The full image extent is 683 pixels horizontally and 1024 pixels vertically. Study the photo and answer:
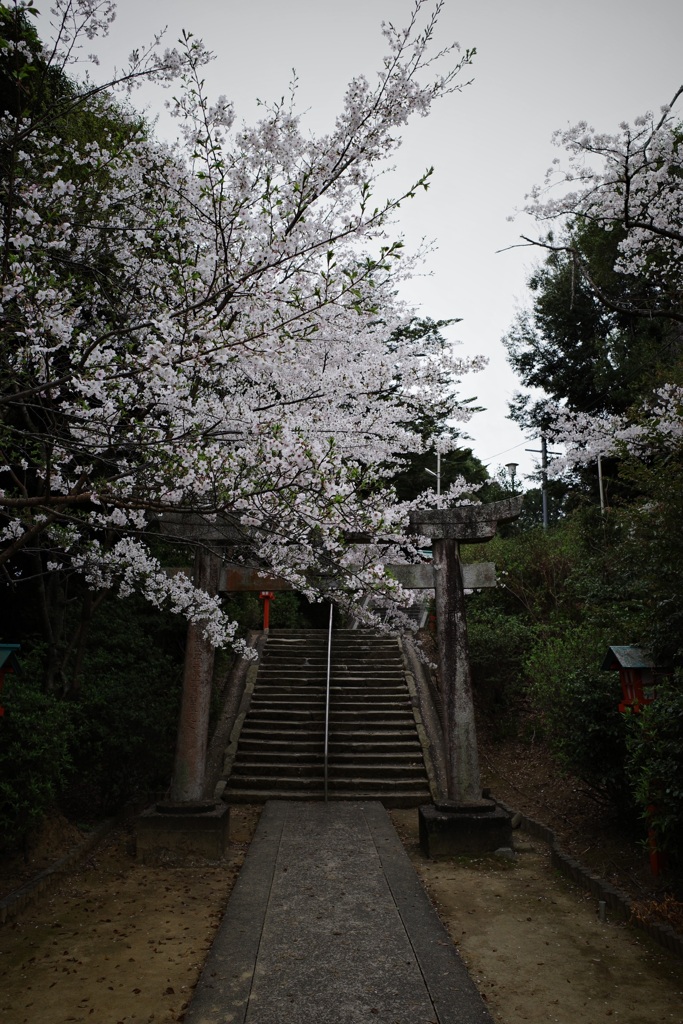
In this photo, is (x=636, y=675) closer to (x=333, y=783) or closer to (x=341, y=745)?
(x=333, y=783)

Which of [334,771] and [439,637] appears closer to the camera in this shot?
[439,637]

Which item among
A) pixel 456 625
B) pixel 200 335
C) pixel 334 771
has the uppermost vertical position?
pixel 200 335

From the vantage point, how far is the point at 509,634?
466 inches

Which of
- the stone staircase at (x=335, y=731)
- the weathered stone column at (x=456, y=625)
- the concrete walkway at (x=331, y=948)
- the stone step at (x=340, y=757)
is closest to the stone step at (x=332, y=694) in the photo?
the stone staircase at (x=335, y=731)

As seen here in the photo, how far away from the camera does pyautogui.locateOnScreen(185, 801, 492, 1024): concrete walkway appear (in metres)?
3.75

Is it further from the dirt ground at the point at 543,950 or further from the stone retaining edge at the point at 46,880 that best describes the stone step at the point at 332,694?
the dirt ground at the point at 543,950

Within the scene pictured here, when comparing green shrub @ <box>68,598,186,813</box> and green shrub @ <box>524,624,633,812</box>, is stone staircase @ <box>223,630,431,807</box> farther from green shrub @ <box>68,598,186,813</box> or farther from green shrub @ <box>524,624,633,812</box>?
green shrub @ <box>524,624,633,812</box>

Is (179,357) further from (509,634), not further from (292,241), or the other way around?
(509,634)

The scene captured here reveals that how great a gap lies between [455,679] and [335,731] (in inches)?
156

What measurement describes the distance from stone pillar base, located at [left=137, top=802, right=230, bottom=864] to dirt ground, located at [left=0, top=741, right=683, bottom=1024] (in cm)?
17

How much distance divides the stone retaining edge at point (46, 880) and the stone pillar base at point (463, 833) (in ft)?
Result: 12.1

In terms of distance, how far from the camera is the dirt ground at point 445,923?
13.0 feet

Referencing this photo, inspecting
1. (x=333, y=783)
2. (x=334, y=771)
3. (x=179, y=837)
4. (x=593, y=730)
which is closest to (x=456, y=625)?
(x=593, y=730)

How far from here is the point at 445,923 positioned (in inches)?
213
